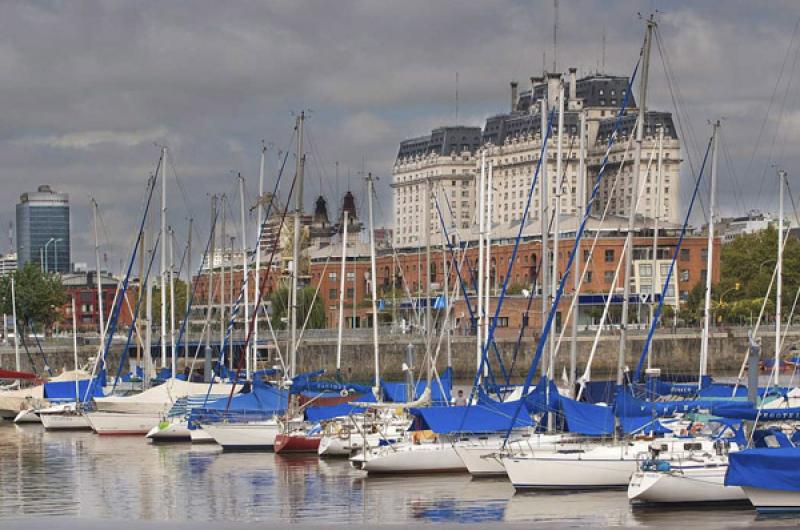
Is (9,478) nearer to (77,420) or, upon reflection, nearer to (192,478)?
(192,478)

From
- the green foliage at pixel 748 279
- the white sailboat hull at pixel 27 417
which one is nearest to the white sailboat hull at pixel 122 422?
the white sailboat hull at pixel 27 417

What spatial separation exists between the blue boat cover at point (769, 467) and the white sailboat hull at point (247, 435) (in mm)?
24096

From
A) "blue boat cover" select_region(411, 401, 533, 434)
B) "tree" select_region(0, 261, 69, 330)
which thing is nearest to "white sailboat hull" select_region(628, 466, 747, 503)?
"blue boat cover" select_region(411, 401, 533, 434)

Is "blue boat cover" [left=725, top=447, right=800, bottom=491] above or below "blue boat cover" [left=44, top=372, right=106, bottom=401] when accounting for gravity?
below

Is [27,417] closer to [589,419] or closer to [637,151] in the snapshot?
[589,419]

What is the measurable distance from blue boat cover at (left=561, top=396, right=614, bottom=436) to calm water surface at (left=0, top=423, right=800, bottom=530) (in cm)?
235

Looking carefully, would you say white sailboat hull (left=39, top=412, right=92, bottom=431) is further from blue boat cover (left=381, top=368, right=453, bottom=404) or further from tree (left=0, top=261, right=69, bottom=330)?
tree (left=0, top=261, right=69, bottom=330)

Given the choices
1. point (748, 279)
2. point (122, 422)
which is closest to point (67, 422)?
A: point (122, 422)

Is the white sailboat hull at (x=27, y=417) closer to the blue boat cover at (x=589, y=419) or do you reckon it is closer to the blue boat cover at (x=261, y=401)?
the blue boat cover at (x=261, y=401)

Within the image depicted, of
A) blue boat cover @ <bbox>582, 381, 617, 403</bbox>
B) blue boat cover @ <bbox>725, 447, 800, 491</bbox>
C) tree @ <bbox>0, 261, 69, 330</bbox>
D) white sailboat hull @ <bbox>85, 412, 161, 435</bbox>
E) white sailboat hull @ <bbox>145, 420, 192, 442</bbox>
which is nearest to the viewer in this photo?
blue boat cover @ <bbox>725, 447, 800, 491</bbox>

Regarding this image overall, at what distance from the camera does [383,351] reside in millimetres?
117688

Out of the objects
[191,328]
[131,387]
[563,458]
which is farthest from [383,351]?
[563,458]

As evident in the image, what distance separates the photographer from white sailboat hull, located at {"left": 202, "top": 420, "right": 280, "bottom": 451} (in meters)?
61.5

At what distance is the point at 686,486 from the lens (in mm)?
42812
